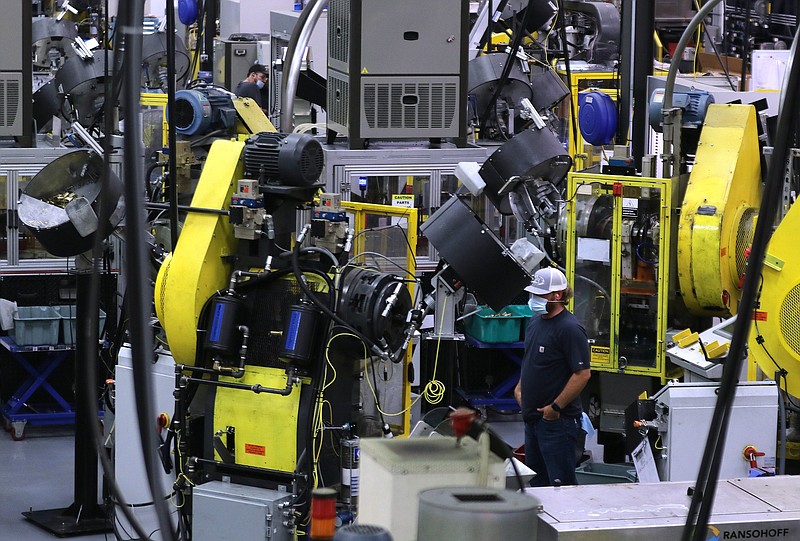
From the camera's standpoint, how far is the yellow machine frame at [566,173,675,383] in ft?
27.6

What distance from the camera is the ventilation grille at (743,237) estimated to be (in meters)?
8.16

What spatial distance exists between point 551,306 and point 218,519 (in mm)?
2336

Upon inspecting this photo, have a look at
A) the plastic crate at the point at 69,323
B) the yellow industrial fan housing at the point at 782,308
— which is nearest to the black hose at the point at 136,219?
the yellow industrial fan housing at the point at 782,308

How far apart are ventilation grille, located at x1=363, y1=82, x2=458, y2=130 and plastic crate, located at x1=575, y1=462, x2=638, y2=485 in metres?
2.42

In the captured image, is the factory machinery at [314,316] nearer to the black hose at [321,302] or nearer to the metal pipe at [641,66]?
the black hose at [321,302]

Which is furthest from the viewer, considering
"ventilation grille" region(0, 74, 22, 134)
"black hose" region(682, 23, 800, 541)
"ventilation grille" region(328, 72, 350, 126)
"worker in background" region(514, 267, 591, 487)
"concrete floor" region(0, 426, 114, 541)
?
"ventilation grille" region(0, 74, 22, 134)

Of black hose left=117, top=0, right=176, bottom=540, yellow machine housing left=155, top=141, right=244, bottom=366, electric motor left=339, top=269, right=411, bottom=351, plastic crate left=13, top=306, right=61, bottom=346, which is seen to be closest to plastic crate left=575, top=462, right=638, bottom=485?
electric motor left=339, top=269, right=411, bottom=351

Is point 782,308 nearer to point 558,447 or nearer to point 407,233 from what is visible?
point 558,447

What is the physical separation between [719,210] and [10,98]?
4678 mm

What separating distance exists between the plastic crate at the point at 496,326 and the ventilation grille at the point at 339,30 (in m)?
2.50

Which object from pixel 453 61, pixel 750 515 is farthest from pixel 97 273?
pixel 453 61

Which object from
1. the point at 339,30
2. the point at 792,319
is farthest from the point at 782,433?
the point at 339,30

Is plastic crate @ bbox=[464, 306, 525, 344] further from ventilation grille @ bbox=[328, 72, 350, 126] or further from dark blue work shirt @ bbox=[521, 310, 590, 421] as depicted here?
dark blue work shirt @ bbox=[521, 310, 590, 421]

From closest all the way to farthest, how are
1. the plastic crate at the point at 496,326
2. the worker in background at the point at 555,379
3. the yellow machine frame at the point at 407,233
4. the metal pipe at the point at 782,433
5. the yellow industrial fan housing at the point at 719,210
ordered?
the metal pipe at the point at 782,433 < the yellow machine frame at the point at 407,233 < the worker in background at the point at 555,379 < the yellow industrial fan housing at the point at 719,210 < the plastic crate at the point at 496,326
